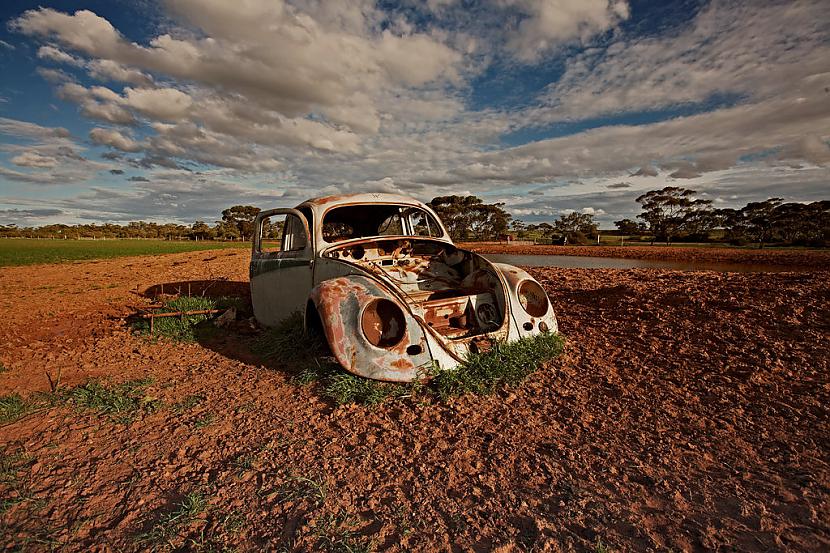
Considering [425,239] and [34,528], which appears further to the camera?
[425,239]

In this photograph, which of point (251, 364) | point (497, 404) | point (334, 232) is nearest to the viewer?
point (497, 404)

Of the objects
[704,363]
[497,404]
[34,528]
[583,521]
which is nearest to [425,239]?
[497,404]

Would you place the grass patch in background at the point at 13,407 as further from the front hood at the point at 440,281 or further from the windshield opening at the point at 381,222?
the windshield opening at the point at 381,222

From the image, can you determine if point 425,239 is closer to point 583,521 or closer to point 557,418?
point 557,418

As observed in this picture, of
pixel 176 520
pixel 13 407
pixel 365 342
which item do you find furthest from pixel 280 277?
pixel 176 520

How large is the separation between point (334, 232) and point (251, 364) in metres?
2.30

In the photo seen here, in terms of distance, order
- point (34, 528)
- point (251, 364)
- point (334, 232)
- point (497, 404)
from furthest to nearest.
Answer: point (334, 232) < point (251, 364) < point (497, 404) < point (34, 528)

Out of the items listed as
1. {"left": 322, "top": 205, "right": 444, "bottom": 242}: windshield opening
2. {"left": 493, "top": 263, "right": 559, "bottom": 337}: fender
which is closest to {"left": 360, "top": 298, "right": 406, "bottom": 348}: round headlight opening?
{"left": 493, "top": 263, "right": 559, "bottom": 337}: fender

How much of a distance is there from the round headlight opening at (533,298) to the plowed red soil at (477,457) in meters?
0.59

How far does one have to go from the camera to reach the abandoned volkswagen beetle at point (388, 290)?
11.1 ft

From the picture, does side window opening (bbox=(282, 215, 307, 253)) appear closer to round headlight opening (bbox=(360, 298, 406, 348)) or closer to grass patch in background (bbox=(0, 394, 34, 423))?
round headlight opening (bbox=(360, 298, 406, 348))

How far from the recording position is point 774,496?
1995 mm

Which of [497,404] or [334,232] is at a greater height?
[334,232]

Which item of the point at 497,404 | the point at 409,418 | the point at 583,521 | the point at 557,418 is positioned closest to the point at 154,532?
the point at 409,418
